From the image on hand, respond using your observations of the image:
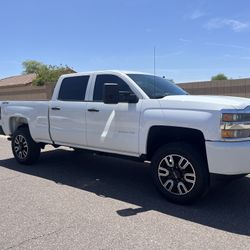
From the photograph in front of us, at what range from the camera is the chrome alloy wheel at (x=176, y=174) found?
5.32 m

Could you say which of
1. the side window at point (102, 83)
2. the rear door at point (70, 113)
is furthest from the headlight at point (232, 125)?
the rear door at point (70, 113)

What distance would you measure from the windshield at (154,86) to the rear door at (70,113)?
1053 mm

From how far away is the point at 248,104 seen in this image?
5.07m

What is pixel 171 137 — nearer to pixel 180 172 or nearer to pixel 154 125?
pixel 154 125

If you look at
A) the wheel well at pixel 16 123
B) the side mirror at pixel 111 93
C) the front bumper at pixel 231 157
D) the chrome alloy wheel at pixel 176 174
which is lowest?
the chrome alloy wheel at pixel 176 174

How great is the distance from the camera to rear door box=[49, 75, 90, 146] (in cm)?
686

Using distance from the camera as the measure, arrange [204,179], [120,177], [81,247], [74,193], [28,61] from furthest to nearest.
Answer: [28,61] → [120,177] → [74,193] → [204,179] → [81,247]

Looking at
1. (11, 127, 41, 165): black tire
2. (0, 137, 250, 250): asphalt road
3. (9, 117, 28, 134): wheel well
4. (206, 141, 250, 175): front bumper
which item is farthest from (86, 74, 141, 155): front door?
(9, 117, 28, 134): wheel well

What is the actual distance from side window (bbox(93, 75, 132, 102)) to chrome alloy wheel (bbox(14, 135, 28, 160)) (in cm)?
236

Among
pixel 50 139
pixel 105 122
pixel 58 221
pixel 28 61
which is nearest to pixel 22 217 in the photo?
pixel 58 221

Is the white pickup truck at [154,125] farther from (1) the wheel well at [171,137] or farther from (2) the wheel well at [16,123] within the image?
(2) the wheel well at [16,123]

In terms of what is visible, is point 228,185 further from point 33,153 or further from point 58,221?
point 33,153

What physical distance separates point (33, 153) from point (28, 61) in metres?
91.1

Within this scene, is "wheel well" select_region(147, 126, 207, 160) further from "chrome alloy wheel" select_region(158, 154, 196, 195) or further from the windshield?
the windshield
